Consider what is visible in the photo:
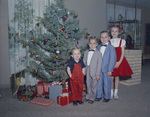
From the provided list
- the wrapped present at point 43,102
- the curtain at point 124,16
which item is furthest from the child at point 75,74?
the curtain at point 124,16

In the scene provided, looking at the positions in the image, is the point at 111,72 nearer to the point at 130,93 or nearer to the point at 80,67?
the point at 80,67

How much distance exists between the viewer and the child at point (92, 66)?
236 centimetres

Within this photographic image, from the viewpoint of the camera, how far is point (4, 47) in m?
3.21

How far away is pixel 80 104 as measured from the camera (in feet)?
7.81

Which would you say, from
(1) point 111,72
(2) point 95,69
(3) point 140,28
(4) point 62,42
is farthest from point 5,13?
(3) point 140,28

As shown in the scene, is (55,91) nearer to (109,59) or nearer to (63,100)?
(63,100)

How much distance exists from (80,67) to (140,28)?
6.37 meters

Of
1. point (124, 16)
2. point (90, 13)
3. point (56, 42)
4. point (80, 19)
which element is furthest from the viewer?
point (124, 16)

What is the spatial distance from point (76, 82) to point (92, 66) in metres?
0.36

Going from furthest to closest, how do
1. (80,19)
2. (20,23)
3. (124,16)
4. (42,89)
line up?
(124,16) < (80,19) < (20,23) < (42,89)

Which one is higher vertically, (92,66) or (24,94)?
(92,66)

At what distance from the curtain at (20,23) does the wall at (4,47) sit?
107 millimetres

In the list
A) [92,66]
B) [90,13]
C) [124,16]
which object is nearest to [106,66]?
[92,66]

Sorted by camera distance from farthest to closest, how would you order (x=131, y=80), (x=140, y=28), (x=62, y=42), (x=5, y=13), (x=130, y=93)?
(x=140, y=28)
(x=131, y=80)
(x=5, y=13)
(x=130, y=93)
(x=62, y=42)
